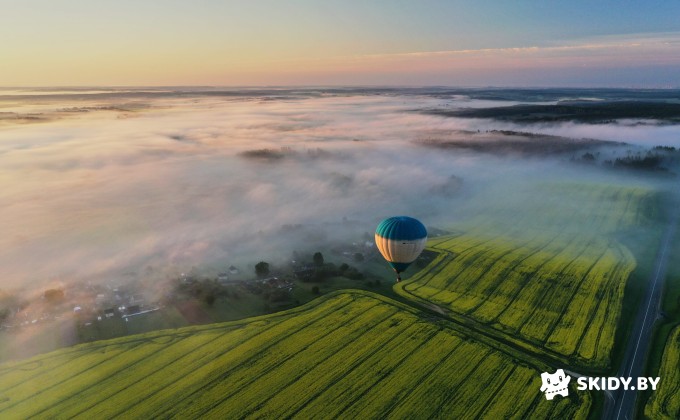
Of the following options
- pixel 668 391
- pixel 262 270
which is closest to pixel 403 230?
pixel 668 391

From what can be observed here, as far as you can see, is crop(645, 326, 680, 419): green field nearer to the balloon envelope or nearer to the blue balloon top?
the balloon envelope

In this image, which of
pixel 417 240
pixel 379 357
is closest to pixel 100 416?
pixel 379 357

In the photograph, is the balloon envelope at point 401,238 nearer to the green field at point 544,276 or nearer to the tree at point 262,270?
the green field at point 544,276

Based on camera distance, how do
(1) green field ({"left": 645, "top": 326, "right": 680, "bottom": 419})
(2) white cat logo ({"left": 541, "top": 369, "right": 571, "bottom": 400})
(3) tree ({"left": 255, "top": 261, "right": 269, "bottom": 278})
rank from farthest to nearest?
(3) tree ({"left": 255, "top": 261, "right": 269, "bottom": 278}), (2) white cat logo ({"left": 541, "top": 369, "right": 571, "bottom": 400}), (1) green field ({"left": 645, "top": 326, "right": 680, "bottom": 419})

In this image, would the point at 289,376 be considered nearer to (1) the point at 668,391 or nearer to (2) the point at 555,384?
(2) the point at 555,384

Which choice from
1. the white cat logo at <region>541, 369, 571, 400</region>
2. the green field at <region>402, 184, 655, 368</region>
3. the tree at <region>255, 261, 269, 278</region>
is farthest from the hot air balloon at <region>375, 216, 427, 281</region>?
the tree at <region>255, 261, 269, 278</region>

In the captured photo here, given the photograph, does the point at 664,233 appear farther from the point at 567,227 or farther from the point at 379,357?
the point at 379,357
